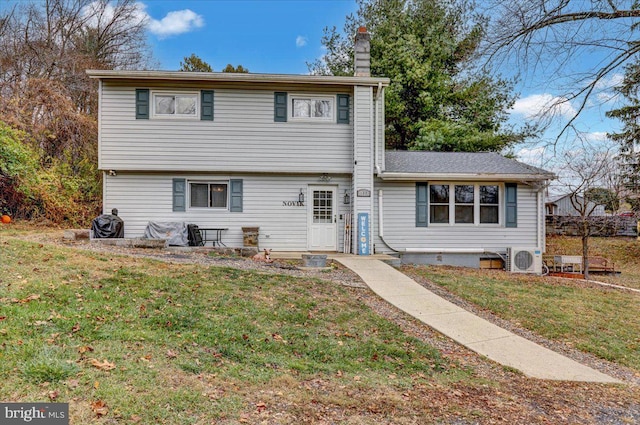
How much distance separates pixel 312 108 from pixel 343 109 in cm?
90

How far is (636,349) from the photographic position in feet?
16.9

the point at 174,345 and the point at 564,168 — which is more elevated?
the point at 564,168

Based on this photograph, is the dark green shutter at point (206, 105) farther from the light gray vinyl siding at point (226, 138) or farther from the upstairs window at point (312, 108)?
the upstairs window at point (312, 108)

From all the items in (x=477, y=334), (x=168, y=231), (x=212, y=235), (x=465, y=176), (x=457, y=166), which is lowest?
(x=477, y=334)

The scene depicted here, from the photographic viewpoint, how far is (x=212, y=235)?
10898 mm

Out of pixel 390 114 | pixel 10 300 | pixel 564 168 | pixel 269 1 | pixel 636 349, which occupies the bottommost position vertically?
pixel 636 349

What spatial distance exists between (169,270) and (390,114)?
1390 centimetres

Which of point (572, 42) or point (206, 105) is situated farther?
point (206, 105)

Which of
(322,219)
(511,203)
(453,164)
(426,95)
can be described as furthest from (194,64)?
(511,203)

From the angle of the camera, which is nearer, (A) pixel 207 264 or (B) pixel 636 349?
(B) pixel 636 349

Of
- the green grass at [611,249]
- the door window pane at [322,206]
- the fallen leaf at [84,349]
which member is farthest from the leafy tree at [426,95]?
the fallen leaf at [84,349]

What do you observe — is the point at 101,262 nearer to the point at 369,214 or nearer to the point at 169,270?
the point at 169,270

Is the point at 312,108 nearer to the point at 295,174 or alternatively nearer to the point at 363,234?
the point at 295,174

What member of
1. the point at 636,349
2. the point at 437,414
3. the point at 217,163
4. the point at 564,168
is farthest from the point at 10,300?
the point at 564,168
